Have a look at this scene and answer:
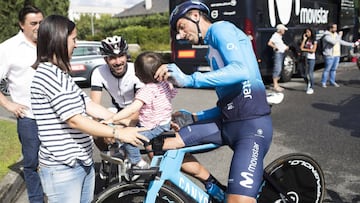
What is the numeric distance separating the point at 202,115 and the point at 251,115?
534mm

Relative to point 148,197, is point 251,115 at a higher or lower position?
higher

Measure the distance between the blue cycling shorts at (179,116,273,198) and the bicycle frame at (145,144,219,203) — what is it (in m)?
0.12

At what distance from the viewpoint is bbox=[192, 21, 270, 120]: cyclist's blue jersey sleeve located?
2480 mm

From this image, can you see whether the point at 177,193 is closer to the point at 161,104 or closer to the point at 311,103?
the point at 161,104

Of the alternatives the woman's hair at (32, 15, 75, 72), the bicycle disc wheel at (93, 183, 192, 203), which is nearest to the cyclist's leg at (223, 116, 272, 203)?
the bicycle disc wheel at (93, 183, 192, 203)

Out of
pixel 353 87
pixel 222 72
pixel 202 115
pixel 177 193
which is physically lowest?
pixel 353 87

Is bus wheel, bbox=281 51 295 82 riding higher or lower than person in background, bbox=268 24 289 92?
lower

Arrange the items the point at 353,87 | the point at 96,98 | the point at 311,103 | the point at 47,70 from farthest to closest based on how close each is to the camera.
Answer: the point at 353,87
the point at 311,103
the point at 96,98
the point at 47,70

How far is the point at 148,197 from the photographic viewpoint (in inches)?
104

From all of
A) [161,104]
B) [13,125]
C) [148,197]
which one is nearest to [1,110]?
[13,125]

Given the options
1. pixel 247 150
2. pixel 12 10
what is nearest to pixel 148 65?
pixel 247 150

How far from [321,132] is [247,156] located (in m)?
4.36

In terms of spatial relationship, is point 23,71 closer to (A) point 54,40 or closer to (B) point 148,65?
(B) point 148,65

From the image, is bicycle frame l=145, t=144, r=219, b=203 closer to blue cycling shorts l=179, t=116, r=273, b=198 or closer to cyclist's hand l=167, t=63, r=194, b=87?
blue cycling shorts l=179, t=116, r=273, b=198
